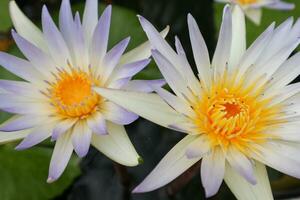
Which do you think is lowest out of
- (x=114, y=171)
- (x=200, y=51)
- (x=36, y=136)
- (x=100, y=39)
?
(x=114, y=171)

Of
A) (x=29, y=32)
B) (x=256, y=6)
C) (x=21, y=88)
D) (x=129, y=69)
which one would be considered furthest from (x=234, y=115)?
(x=256, y=6)

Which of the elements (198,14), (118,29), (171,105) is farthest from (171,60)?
(198,14)

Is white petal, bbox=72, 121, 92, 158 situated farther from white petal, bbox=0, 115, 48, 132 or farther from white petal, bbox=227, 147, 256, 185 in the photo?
white petal, bbox=227, 147, 256, 185

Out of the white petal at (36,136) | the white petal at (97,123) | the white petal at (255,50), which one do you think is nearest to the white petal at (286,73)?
the white petal at (255,50)

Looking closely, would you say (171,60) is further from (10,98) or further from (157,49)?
(10,98)

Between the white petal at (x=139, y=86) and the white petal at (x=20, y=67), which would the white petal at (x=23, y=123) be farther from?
the white petal at (x=139, y=86)

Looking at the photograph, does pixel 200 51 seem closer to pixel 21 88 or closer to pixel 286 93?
pixel 286 93

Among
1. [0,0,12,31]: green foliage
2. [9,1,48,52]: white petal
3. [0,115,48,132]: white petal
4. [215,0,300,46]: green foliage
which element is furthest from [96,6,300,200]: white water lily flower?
[0,0,12,31]: green foliage
